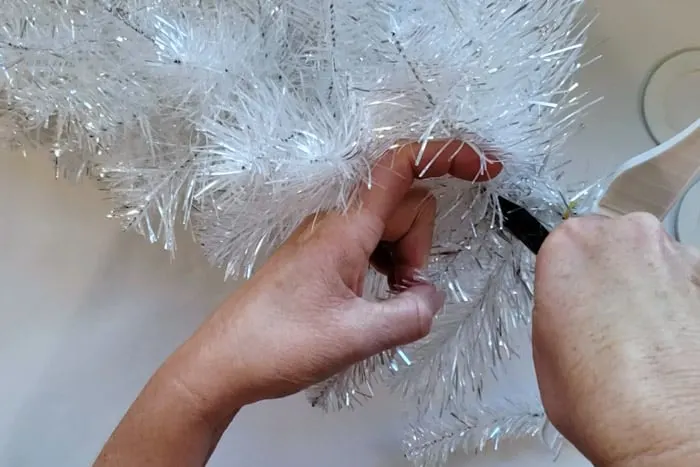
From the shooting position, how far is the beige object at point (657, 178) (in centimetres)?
43

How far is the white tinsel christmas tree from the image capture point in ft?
1.41

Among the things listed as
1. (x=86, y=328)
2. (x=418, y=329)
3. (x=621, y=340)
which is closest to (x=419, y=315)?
(x=418, y=329)

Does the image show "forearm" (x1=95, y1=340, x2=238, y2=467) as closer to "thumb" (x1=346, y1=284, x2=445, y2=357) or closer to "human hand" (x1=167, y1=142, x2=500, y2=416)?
"human hand" (x1=167, y1=142, x2=500, y2=416)

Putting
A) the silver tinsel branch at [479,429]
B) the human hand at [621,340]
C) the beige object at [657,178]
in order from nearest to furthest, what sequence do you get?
1. the human hand at [621,340]
2. the beige object at [657,178]
3. the silver tinsel branch at [479,429]

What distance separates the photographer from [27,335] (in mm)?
751

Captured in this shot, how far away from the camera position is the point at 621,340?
36 cm

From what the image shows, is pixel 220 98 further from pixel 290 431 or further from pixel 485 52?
pixel 290 431

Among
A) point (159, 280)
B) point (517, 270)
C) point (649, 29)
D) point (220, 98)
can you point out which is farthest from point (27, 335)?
point (649, 29)

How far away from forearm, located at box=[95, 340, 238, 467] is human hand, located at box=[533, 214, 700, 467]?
0.23 metres

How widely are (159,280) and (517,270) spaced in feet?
1.26

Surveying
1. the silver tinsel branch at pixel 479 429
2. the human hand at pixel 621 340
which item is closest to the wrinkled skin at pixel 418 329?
the human hand at pixel 621 340

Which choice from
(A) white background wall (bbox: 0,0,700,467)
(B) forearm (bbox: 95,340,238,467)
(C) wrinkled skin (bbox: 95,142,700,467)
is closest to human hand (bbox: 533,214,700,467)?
(C) wrinkled skin (bbox: 95,142,700,467)

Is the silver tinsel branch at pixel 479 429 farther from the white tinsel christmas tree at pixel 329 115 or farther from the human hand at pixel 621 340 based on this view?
the human hand at pixel 621 340

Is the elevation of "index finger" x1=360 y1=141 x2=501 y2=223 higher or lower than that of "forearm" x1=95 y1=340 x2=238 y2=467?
higher
